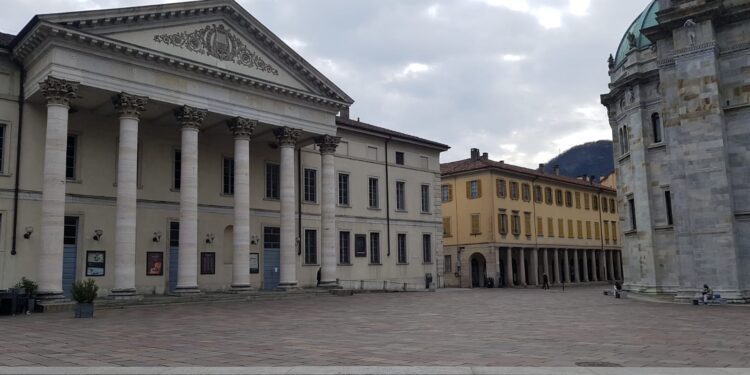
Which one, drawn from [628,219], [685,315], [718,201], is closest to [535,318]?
[685,315]

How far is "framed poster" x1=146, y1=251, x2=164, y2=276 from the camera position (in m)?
29.3

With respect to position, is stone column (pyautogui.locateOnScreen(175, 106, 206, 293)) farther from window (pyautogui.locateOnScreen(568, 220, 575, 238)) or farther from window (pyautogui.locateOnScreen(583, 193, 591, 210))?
window (pyautogui.locateOnScreen(583, 193, 591, 210))

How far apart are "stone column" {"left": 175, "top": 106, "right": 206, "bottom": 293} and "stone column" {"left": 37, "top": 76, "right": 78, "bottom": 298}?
5070 mm

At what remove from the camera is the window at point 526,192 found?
59.8 metres

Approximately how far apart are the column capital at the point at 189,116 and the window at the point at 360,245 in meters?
14.8

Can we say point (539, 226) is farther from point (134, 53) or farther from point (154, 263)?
point (134, 53)

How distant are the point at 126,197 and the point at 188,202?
2.88m

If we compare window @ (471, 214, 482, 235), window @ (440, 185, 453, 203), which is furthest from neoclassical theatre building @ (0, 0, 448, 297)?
window @ (440, 185, 453, 203)

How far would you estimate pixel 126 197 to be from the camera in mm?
25125

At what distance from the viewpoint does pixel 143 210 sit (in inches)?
1158

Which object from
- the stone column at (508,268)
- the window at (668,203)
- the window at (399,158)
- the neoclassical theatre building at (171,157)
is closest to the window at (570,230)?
the stone column at (508,268)

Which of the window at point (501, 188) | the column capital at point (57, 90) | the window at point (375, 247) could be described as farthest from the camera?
the window at point (501, 188)

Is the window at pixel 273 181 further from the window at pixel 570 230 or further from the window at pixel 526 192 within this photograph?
the window at pixel 570 230

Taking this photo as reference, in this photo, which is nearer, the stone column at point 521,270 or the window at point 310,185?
the window at point 310,185
